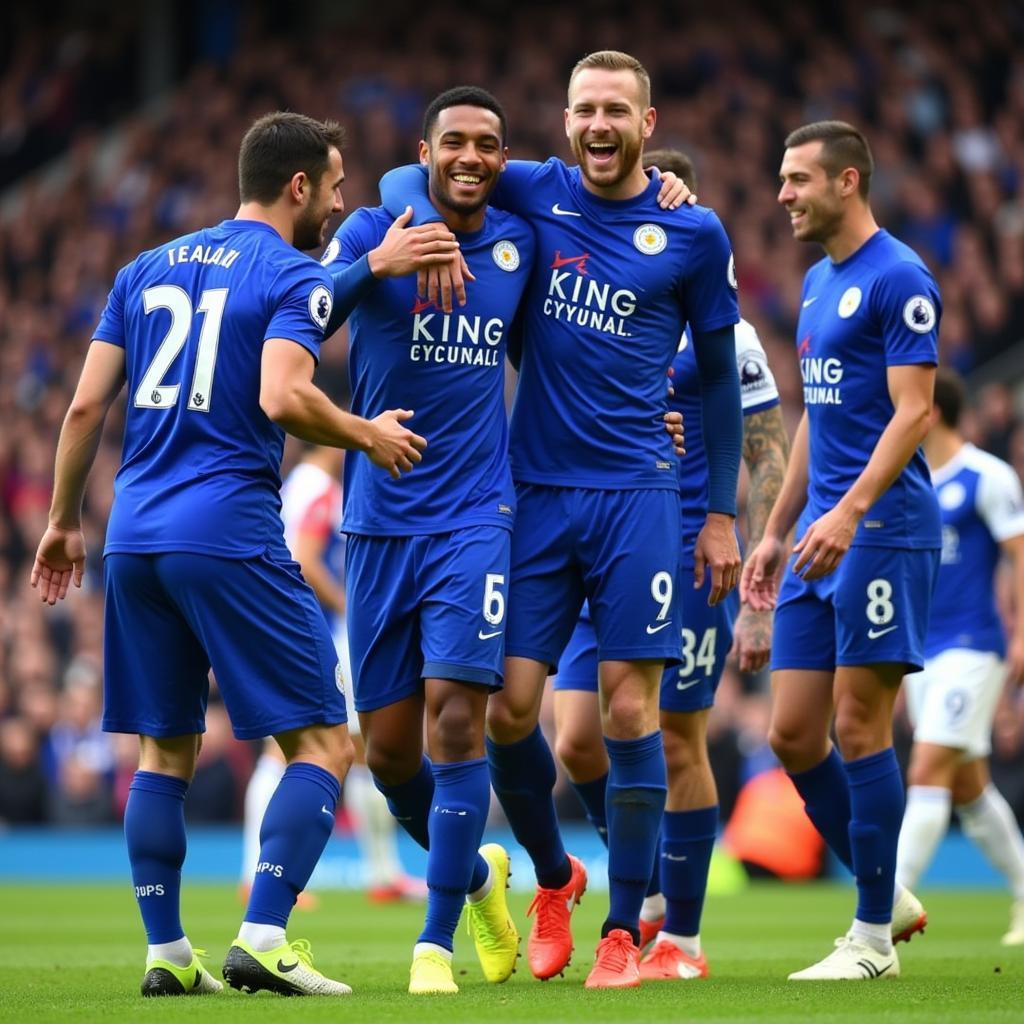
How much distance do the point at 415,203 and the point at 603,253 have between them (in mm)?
626

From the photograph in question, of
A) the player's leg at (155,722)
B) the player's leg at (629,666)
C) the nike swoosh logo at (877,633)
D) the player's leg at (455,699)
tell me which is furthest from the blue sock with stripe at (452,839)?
the nike swoosh logo at (877,633)

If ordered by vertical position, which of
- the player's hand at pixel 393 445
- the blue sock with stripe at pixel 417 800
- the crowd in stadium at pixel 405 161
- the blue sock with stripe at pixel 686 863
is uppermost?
the crowd in stadium at pixel 405 161

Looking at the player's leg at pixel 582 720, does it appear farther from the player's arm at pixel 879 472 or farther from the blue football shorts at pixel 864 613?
the player's arm at pixel 879 472

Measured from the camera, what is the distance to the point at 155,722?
5.73 meters

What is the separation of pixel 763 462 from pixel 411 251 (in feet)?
6.62

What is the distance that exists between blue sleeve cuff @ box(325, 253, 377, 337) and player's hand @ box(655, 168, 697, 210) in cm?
103

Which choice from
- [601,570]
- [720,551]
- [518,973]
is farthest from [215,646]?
[518,973]

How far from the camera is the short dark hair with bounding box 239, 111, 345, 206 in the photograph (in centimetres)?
583

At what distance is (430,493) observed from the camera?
5.99 m

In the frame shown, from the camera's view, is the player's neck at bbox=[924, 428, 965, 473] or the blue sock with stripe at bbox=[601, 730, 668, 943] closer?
the blue sock with stripe at bbox=[601, 730, 668, 943]

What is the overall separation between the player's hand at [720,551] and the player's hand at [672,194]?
3.33 feet

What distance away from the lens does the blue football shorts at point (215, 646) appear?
557 cm

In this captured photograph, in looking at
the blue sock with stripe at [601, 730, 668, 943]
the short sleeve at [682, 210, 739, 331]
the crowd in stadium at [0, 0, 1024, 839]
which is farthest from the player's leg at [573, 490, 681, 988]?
the crowd in stadium at [0, 0, 1024, 839]

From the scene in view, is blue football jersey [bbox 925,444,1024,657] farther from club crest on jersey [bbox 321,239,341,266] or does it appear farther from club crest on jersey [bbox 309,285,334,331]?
club crest on jersey [bbox 309,285,334,331]
